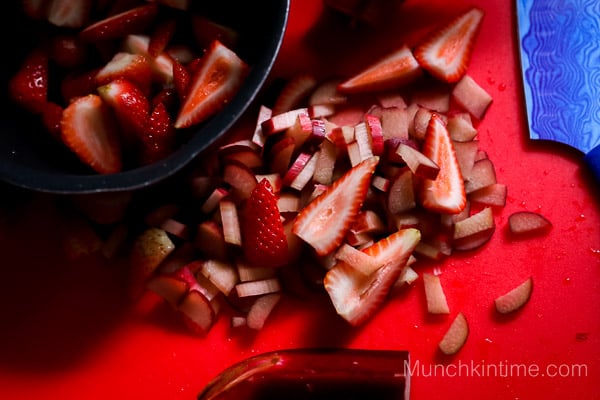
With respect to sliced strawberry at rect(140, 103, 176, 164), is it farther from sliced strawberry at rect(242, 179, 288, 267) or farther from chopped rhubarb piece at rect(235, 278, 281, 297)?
chopped rhubarb piece at rect(235, 278, 281, 297)

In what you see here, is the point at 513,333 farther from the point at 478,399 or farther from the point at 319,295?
the point at 319,295

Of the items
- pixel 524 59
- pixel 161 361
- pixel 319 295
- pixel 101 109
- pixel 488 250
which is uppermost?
pixel 524 59

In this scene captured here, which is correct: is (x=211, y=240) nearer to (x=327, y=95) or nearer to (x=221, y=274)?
(x=221, y=274)

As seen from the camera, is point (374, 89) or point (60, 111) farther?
point (374, 89)

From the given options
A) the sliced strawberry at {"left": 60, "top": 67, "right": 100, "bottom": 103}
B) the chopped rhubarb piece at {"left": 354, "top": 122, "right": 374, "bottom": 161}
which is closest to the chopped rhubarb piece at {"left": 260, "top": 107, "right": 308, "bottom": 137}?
the chopped rhubarb piece at {"left": 354, "top": 122, "right": 374, "bottom": 161}

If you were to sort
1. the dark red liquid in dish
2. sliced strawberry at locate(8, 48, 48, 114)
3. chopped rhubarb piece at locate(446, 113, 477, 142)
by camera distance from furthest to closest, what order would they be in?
1. chopped rhubarb piece at locate(446, 113, 477, 142)
2. sliced strawberry at locate(8, 48, 48, 114)
3. the dark red liquid in dish

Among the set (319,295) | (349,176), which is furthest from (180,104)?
(319,295)
